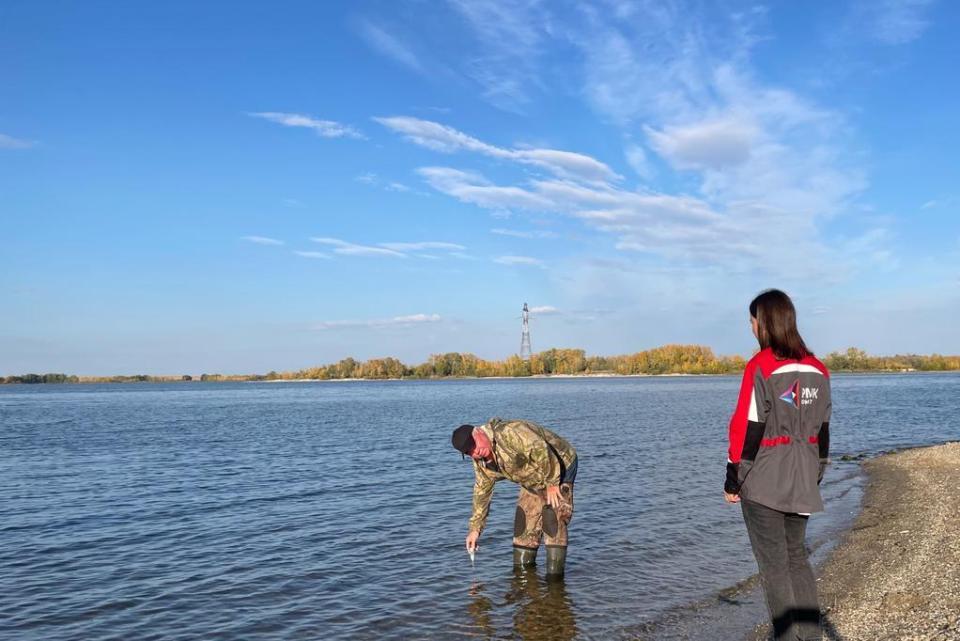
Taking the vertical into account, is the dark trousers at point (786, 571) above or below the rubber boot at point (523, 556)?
above

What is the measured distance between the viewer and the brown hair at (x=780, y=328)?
5.16m

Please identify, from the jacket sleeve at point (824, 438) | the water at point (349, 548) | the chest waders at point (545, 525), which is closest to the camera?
the jacket sleeve at point (824, 438)

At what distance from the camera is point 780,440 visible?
5219mm

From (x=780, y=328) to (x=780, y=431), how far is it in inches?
29.6

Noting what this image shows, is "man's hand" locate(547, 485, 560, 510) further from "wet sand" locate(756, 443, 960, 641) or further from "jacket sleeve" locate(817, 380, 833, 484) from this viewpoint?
"jacket sleeve" locate(817, 380, 833, 484)

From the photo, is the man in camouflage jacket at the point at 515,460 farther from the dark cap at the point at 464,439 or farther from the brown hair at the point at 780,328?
the brown hair at the point at 780,328

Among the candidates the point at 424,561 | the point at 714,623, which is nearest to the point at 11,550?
the point at 424,561

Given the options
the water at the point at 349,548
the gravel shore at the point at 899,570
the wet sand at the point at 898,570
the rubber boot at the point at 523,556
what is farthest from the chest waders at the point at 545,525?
the gravel shore at the point at 899,570

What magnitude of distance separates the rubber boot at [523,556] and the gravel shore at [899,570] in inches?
157

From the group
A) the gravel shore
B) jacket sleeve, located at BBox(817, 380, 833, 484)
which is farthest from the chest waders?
jacket sleeve, located at BBox(817, 380, 833, 484)

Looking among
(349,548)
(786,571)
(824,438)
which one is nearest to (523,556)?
(349,548)

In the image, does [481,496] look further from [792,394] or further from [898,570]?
[898,570]

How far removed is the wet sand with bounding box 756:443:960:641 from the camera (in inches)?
295

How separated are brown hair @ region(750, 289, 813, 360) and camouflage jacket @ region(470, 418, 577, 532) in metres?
3.60
